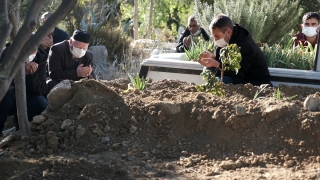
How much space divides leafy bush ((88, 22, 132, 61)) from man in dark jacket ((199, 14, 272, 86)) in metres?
7.30

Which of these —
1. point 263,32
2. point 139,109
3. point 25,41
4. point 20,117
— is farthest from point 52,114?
point 263,32

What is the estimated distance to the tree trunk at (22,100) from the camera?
522cm

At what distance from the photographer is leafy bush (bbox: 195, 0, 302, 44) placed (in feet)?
31.6

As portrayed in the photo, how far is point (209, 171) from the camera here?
4.51m

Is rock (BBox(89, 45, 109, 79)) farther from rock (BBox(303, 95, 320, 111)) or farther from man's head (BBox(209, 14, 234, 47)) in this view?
rock (BBox(303, 95, 320, 111))

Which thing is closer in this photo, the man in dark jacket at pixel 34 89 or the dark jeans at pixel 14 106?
the dark jeans at pixel 14 106

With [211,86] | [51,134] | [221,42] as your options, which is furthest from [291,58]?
[51,134]

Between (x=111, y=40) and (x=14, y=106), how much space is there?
7.77 meters

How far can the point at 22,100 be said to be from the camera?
5285 mm

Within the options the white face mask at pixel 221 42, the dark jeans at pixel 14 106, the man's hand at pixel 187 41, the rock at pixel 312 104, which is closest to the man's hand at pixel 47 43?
the dark jeans at pixel 14 106

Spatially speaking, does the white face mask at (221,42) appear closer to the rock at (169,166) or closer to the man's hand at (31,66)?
the man's hand at (31,66)

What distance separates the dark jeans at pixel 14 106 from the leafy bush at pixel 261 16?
407 cm

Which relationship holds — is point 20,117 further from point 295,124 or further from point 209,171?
point 295,124

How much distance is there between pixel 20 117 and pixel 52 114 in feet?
1.33
